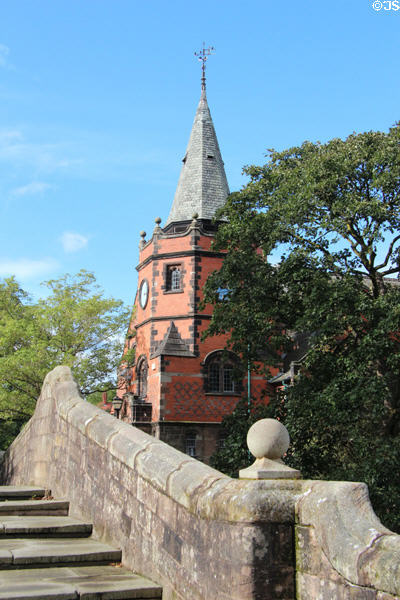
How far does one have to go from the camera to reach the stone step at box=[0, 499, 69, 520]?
23.5ft

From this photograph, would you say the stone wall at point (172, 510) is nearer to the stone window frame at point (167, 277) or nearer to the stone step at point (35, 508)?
the stone step at point (35, 508)

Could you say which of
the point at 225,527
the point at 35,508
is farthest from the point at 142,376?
the point at 225,527

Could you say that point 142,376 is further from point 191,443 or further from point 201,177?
point 201,177

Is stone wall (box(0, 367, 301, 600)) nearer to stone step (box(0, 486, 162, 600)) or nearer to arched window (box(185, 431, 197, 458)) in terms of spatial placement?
stone step (box(0, 486, 162, 600))

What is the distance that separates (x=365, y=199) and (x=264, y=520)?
15520 millimetres

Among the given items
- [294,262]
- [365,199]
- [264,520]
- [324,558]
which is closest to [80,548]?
[264,520]

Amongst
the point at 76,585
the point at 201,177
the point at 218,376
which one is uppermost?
the point at 201,177

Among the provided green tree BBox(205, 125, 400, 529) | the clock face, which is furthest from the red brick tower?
green tree BBox(205, 125, 400, 529)

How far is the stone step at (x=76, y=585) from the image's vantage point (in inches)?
181

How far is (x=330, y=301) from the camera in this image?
16.6m

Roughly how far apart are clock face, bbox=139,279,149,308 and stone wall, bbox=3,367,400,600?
88.4 ft

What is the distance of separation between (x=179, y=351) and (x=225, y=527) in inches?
1063

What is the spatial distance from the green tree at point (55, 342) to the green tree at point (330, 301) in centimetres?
1212

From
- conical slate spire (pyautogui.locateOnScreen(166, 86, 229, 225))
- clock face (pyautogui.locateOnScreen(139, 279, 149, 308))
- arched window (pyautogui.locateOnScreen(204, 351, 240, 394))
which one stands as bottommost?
arched window (pyautogui.locateOnScreen(204, 351, 240, 394))
